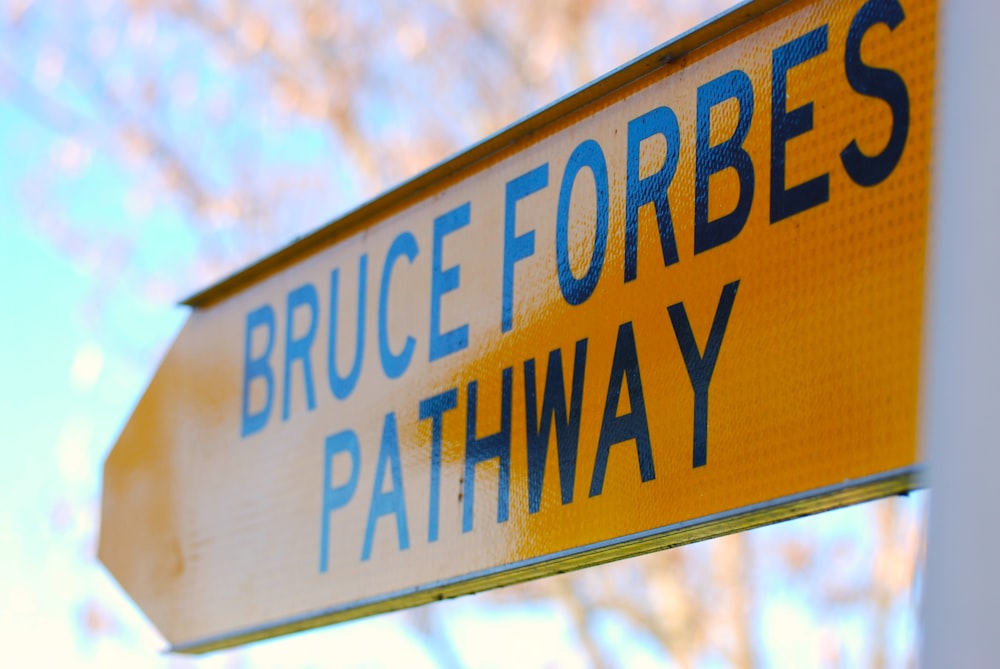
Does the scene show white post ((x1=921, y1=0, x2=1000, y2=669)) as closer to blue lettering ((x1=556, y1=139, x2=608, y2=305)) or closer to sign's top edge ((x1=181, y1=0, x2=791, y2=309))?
sign's top edge ((x1=181, y1=0, x2=791, y2=309))

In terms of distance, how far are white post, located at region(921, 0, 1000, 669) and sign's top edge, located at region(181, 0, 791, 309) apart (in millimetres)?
829

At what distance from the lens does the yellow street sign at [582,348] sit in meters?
1.48

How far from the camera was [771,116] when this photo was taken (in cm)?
165

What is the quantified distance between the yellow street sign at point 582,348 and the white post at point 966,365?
51 centimetres

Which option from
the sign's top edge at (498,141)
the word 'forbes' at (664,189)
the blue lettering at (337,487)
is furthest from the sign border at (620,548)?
the sign's top edge at (498,141)

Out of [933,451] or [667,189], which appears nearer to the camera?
[933,451]

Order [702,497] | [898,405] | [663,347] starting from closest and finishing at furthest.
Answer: [898,405] < [702,497] < [663,347]

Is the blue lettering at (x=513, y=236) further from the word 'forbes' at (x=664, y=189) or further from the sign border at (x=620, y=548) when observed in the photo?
the sign border at (x=620, y=548)

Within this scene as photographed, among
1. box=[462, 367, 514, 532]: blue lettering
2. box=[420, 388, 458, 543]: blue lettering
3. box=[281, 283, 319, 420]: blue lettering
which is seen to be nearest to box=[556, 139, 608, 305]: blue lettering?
box=[462, 367, 514, 532]: blue lettering

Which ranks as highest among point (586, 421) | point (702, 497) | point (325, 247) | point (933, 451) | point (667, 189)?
point (325, 247)

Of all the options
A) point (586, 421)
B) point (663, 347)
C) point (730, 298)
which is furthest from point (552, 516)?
point (730, 298)

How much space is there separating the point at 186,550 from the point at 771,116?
1456 millimetres

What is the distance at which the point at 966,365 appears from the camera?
0.82 meters

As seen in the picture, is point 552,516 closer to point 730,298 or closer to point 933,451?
point 730,298
